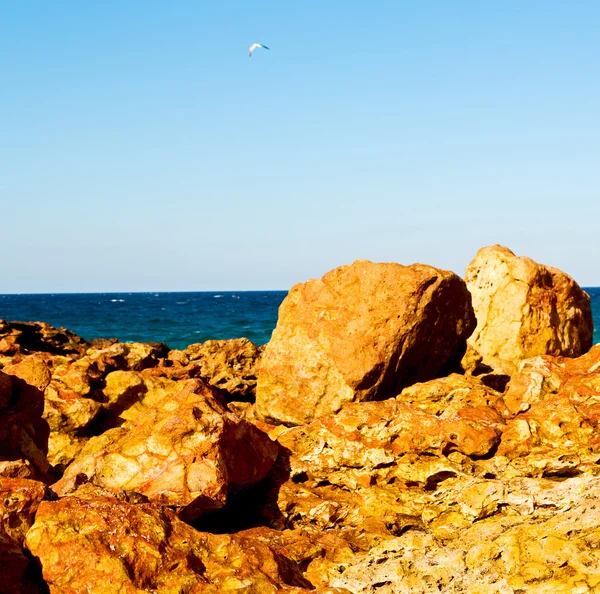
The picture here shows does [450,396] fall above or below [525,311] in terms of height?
below

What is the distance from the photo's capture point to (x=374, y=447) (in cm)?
859

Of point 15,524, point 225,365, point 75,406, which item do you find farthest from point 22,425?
point 225,365

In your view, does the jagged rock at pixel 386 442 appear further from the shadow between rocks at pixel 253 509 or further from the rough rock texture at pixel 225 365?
the rough rock texture at pixel 225 365

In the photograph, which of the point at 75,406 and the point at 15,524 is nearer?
the point at 15,524

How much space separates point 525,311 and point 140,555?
890 cm

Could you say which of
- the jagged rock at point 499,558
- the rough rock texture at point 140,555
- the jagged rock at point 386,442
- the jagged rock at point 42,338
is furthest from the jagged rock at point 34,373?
the jagged rock at point 42,338

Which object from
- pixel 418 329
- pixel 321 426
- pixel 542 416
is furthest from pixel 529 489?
pixel 418 329

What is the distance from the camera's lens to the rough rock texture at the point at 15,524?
17.8 ft

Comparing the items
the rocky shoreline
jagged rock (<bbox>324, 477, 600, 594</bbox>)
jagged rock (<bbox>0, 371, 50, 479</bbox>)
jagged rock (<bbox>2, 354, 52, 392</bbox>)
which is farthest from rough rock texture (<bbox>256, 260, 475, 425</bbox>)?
jagged rock (<bbox>324, 477, 600, 594</bbox>)

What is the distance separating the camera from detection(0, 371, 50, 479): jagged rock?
8.05 meters

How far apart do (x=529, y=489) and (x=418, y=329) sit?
3732 mm

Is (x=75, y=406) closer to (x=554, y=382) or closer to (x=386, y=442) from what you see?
(x=386, y=442)

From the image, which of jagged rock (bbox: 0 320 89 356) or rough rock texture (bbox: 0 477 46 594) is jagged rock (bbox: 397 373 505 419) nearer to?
rough rock texture (bbox: 0 477 46 594)

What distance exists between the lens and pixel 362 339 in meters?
10.7
